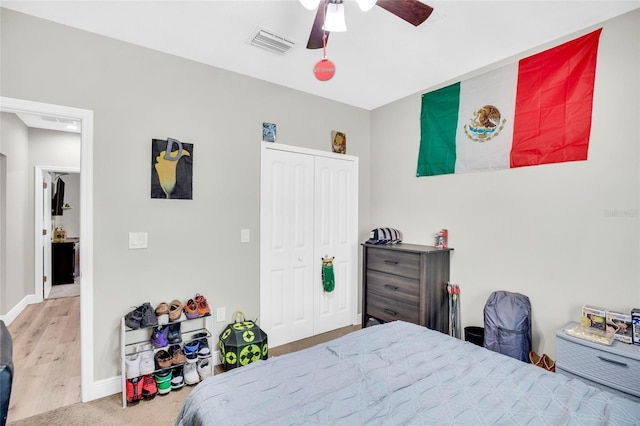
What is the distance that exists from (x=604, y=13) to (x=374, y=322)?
3.06 metres

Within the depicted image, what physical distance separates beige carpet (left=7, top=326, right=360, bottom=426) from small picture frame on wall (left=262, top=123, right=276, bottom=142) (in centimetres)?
228

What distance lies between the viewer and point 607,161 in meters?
2.12

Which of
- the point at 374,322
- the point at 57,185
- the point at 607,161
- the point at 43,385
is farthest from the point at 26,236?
the point at 607,161

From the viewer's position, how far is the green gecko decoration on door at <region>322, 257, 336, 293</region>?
3.45 metres

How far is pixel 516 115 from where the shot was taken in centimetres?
255

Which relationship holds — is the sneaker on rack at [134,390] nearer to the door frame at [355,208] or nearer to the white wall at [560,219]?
the door frame at [355,208]

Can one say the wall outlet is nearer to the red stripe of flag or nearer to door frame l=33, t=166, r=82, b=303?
the red stripe of flag

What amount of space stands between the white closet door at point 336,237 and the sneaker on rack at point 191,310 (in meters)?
1.34

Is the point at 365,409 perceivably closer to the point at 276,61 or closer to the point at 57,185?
the point at 276,61

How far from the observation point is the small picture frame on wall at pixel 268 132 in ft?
10.1

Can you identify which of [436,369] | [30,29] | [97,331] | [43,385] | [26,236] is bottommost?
[43,385]

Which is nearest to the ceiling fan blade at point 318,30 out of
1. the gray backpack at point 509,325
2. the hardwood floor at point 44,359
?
the gray backpack at point 509,325

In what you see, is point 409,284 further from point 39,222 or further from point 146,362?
point 39,222

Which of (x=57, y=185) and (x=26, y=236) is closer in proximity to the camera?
(x=26, y=236)
